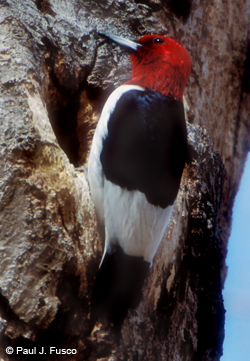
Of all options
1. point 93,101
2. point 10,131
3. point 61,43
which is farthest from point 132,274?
point 61,43

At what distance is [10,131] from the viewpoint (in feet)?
3.76

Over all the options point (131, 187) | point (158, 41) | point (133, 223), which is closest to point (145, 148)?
point (131, 187)

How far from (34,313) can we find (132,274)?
363mm

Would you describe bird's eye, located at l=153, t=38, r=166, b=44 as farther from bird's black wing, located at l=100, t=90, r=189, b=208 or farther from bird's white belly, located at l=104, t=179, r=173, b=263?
bird's white belly, located at l=104, t=179, r=173, b=263

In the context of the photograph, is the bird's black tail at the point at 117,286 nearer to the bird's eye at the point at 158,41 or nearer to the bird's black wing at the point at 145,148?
the bird's black wing at the point at 145,148

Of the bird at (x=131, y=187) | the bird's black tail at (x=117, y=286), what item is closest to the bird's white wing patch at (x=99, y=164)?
the bird at (x=131, y=187)

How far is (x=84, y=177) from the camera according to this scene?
1484 mm

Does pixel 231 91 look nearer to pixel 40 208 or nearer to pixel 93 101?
pixel 93 101

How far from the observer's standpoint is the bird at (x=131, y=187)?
125 centimetres

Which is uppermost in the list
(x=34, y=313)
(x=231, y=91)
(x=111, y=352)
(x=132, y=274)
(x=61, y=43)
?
(x=231, y=91)

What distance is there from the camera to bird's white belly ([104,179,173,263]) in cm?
125

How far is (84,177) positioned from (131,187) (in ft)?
0.95

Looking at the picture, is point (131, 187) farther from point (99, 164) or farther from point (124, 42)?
point (124, 42)

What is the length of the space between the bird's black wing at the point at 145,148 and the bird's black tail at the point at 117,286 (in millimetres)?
229
